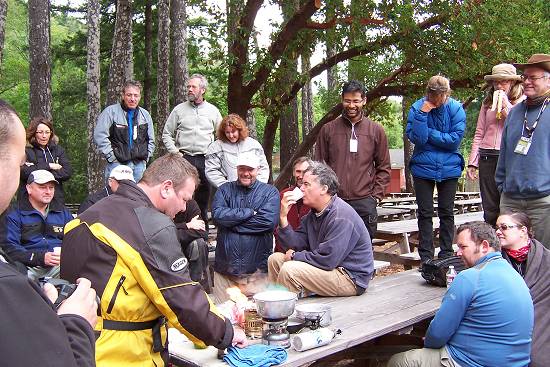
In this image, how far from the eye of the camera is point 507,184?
5.11 metres

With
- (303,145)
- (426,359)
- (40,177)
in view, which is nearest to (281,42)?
(303,145)

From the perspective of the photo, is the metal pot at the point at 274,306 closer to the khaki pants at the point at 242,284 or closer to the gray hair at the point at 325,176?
the gray hair at the point at 325,176

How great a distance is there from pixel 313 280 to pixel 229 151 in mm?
2215

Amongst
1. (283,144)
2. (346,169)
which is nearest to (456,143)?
(346,169)

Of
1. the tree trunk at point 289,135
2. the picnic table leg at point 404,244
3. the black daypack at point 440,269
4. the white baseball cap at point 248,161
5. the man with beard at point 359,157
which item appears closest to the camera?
the black daypack at point 440,269

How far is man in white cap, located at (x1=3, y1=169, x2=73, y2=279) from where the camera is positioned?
5.22m

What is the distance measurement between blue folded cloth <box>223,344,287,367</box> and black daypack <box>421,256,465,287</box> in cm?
247

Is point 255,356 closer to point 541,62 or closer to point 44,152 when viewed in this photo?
point 541,62

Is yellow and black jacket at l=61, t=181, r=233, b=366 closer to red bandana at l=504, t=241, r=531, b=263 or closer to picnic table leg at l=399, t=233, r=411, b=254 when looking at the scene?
red bandana at l=504, t=241, r=531, b=263

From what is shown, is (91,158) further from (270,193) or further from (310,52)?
(270,193)

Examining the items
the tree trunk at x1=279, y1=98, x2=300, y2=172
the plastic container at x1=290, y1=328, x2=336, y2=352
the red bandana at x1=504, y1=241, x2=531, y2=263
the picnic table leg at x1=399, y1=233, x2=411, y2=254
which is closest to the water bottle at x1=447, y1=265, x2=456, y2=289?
the red bandana at x1=504, y1=241, x2=531, y2=263

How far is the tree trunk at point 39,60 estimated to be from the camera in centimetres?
1550

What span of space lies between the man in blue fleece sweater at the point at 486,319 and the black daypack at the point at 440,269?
4.37ft

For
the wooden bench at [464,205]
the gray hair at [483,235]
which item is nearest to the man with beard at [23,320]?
the gray hair at [483,235]
